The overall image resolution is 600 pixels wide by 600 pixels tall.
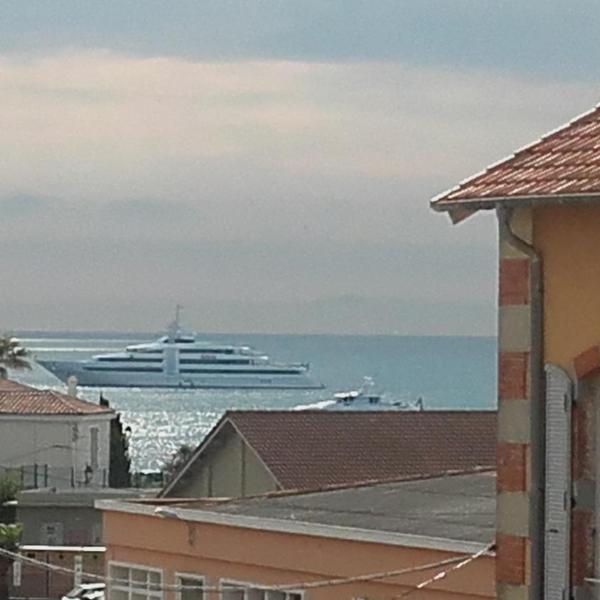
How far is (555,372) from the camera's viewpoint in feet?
48.3

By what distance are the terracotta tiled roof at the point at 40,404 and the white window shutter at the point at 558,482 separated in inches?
2349

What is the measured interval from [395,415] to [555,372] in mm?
28543

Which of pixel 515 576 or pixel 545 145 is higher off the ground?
pixel 545 145

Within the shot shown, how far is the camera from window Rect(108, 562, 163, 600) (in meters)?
27.1

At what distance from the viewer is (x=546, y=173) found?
14.7 m

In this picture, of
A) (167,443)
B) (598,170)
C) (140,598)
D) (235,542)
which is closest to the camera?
(598,170)

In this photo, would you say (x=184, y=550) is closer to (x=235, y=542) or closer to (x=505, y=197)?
(x=235, y=542)

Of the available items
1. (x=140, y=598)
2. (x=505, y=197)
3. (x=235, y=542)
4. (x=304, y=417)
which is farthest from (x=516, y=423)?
(x=304, y=417)

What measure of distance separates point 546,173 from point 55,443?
6051cm

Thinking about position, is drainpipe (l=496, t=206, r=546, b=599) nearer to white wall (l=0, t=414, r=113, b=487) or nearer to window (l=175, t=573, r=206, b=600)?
window (l=175, t=573, r=206, b=600)

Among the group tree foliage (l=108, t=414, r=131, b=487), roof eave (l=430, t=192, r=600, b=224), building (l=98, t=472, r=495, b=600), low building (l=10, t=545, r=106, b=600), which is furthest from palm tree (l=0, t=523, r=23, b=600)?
roof eave (l=430, t=192, r=600, b=224)

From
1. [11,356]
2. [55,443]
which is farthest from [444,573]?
[11,356]

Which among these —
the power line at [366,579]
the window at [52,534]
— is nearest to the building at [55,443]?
the window at [52,534]

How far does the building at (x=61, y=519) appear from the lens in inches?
2472
